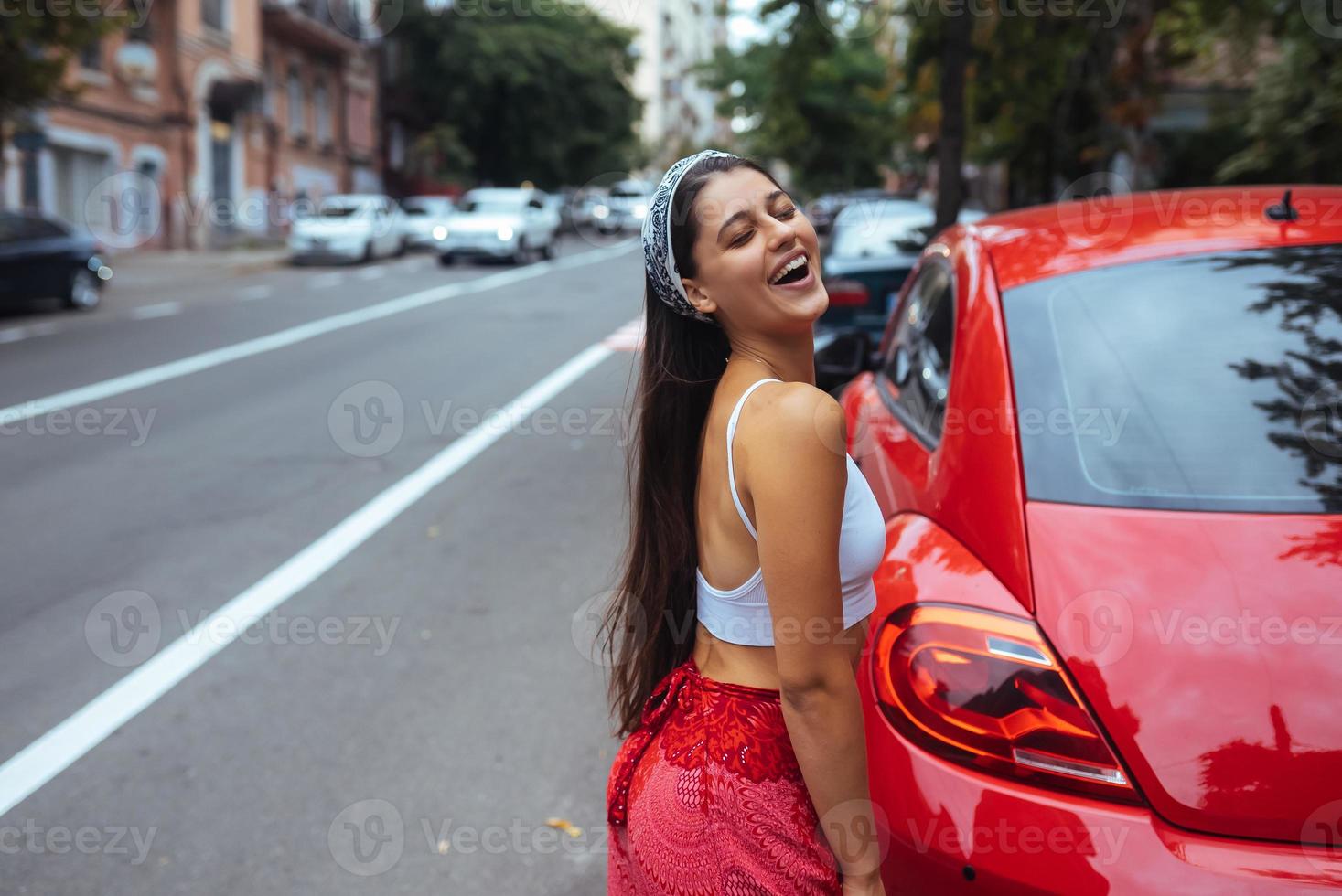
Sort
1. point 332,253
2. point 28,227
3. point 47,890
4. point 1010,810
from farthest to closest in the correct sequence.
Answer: point 332,253, point 28,227, point 47,890, point 1010,810

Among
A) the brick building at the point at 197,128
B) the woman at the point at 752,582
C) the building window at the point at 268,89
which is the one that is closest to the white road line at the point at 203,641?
the woman at the point at 752,582

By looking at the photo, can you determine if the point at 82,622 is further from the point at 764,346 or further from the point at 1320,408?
the point at 1320,408

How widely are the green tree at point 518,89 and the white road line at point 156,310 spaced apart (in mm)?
26113

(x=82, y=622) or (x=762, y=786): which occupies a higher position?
(x=762, y=786)

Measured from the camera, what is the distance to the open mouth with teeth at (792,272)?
169cm

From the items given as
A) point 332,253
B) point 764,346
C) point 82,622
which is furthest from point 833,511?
point 332,253

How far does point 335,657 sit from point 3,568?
213 cm

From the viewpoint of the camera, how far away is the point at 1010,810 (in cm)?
198

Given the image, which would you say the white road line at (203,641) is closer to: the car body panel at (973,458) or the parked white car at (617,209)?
the car body panel at (973,458)

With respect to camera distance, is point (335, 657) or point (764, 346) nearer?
point (764, 346)

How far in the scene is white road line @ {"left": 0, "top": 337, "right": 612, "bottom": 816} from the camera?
385cm
